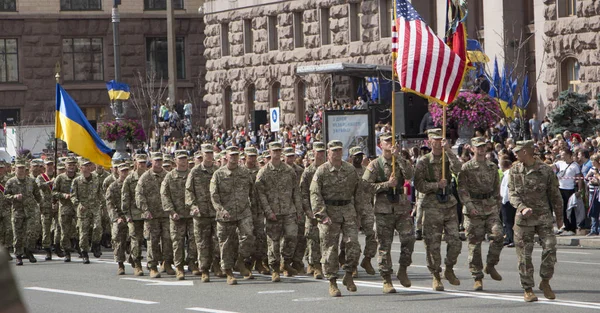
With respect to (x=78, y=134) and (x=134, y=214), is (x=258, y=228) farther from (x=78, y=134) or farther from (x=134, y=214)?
(x=78, y=134)

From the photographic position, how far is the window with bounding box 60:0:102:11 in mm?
57094

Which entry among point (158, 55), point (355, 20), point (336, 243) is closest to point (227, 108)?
point (158, 55)

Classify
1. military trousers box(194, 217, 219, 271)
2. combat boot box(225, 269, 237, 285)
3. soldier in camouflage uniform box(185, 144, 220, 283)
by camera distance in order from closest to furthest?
1. combat boot box(225, 269, 237, 285)
2. military trousers box(194, 217, 219, 271)
3. soldier in camouflage uniform box(185, 144, 220, 283)

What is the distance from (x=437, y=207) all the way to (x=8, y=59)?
150 feet

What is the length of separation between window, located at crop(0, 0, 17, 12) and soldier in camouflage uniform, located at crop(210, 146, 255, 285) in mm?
43099

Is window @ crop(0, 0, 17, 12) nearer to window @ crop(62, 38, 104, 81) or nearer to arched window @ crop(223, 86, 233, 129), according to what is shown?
window @ crop(62, 38, 104, 81)

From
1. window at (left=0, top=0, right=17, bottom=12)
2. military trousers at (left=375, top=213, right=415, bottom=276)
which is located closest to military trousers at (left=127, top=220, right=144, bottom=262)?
military trousers at (left=375, top=213, right=415, bottom=276)

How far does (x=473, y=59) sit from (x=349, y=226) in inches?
727

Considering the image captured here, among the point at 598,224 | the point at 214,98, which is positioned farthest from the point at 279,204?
the point at 214,98

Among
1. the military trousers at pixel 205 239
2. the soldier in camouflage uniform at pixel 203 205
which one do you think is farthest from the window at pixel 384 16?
the military trousers at pixel 205 239

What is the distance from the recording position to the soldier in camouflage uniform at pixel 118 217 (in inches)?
669

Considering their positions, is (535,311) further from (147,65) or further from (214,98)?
(147,65)

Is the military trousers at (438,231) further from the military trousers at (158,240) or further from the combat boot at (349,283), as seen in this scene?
the military trousers at (158,240)

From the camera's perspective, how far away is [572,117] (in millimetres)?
27266
